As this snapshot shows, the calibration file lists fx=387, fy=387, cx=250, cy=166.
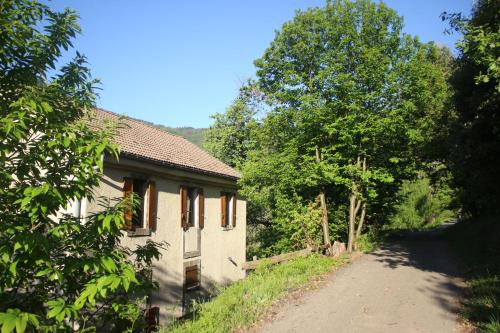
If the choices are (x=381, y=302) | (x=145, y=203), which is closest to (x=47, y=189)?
(x=381, y=302)

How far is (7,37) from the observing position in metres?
4.52

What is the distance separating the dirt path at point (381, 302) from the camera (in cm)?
720

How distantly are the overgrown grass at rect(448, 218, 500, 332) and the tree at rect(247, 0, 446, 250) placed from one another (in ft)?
13.4

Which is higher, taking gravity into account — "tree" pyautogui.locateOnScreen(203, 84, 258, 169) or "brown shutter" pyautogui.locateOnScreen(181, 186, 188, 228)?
"tree" pyautogui.locateOnScreen(203, 84, 258, 169)

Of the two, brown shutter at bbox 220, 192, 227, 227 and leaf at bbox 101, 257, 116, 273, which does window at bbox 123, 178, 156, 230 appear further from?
leaf at bbox 101, 257, 116, 273

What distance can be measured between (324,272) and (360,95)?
7.19m

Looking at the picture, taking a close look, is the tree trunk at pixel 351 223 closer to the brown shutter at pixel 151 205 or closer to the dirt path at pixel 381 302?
the dirt path at pixel 381 302

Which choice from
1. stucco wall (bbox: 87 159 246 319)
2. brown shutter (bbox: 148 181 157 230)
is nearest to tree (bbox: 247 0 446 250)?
stucco wall (bbox: 87 159 246 319)

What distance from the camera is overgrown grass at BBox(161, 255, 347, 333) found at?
757cm

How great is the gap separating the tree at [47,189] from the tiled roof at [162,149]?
661 cm

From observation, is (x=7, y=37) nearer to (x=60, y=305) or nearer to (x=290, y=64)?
(x=60, y=305)

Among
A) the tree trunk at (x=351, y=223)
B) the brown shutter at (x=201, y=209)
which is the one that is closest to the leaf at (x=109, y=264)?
the brown shutter at (x=201, y=209)

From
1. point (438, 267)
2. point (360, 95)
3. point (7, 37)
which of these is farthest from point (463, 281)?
point (7, 37)

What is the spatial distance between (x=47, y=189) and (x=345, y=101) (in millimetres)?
13557
